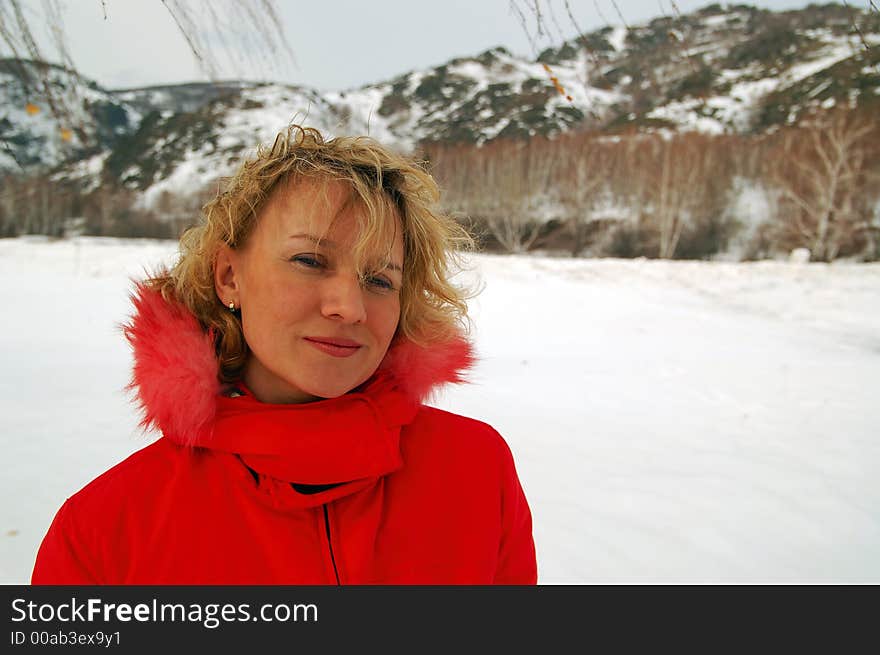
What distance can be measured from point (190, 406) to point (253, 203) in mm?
422

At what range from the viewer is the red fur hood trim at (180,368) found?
1.01m

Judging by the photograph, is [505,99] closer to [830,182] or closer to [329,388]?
[830,182]

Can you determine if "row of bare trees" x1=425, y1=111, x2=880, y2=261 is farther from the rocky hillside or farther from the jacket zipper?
the jacket zipper

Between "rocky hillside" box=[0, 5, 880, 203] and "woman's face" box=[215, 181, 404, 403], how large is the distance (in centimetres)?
34

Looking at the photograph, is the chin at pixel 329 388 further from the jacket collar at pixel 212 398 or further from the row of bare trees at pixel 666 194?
the row of bare trees at pixel 666 194

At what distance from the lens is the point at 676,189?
68.2ft

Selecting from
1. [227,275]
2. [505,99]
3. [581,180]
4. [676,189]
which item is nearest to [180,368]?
[227,275]

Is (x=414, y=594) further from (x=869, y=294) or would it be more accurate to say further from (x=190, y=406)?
(x=869, y=294)

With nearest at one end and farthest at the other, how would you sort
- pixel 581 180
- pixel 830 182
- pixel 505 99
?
1. pixel 830 182
2. pixel 581 180
3. pixel 505 99

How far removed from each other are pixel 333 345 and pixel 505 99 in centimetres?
4153

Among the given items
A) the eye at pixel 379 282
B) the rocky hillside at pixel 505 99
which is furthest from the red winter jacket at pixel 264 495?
the rocky hillside at pixel 505 99

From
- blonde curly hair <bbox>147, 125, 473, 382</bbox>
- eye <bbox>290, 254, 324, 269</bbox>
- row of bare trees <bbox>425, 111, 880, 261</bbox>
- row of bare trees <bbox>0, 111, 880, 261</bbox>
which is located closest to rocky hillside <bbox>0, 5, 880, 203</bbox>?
blonde curly hair <bbox>147, 125, 473, 382</bbox>

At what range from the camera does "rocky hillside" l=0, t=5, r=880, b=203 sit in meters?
1.39

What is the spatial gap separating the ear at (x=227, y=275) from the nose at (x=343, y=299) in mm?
241
